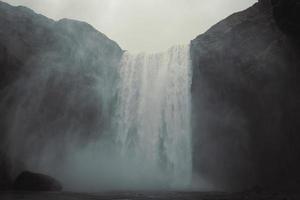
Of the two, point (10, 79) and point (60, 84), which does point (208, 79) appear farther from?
point (10, 79)

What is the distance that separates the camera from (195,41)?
42.7m

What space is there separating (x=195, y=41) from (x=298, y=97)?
44.4 feet

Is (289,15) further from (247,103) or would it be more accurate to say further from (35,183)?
(35,183)

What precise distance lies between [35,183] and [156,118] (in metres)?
17.1

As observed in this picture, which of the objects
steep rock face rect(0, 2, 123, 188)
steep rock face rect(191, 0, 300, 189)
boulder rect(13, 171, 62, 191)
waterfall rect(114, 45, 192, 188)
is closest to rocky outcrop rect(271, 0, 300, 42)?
steep rock face rect(191, 0, 300, 189)

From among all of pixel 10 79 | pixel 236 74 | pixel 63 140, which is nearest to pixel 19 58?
pixel 10 79

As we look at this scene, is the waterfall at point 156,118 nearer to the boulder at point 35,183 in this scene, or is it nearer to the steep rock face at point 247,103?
the steep rock face at point 247,103

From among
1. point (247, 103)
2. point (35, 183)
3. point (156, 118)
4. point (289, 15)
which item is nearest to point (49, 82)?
point (156, 118)

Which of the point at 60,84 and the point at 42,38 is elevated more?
the point at 42,38

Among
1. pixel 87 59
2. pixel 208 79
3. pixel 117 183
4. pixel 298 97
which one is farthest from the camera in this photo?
pixel 87 59

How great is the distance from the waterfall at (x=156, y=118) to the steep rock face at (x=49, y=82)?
6.93ft

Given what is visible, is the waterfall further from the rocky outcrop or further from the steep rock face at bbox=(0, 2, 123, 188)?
the rocky outcrop

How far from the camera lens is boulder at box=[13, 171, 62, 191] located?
26.9m

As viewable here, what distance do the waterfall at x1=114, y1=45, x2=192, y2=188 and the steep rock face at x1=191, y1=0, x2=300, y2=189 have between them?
140cm
